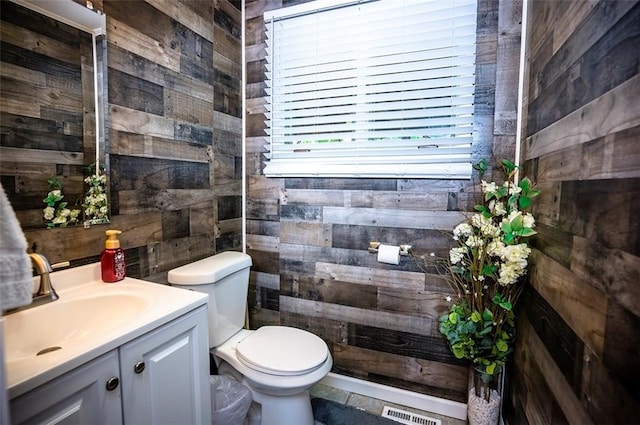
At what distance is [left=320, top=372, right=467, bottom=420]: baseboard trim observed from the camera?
1.67 m

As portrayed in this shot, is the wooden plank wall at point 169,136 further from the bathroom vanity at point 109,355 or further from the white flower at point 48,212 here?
the bathroom vanity at point 109,355

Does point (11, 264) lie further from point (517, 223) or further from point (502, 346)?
point (502, 346)

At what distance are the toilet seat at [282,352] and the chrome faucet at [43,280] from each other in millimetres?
800

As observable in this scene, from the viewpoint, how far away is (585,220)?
83cm

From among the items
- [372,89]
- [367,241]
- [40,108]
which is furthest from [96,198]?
[372,89]

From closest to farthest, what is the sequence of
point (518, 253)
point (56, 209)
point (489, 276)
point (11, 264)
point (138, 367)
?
1. point (11, 264)
2. point (138, 367)
3. point (56, 209)
4. point (518, 253)
5. point (489, 276)

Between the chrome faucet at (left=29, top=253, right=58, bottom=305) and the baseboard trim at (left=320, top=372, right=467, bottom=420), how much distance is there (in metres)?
1.53

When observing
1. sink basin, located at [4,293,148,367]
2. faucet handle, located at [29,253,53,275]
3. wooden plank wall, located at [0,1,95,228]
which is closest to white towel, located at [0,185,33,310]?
sink basin, located at [4,293,148,367]

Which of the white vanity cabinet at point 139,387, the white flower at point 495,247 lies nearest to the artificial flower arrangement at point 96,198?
the white vanity cabinet at point 139,387

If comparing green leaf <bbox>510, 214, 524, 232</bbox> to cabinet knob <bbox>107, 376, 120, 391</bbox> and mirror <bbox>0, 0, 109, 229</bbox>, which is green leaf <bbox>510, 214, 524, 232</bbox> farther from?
mirror <bbox>0, 0, 109, 229</bbox>

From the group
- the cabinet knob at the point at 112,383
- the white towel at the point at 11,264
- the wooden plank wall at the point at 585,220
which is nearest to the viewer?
the white towel at the point at 11,264

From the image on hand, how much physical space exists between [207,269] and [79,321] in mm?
536

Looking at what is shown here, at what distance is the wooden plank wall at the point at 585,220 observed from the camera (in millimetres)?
641

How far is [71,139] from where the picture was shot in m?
1.16
